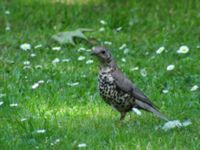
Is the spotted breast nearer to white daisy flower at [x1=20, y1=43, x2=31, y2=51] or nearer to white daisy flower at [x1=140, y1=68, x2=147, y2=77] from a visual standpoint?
white daisy flower at [x1=140, y1=68, x2=147, y2=77]

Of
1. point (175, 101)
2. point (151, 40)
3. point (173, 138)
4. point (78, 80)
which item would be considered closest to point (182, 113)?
point (175, 101)

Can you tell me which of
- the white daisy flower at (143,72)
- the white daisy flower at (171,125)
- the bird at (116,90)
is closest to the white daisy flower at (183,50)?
the white daisy flower at (143,72)

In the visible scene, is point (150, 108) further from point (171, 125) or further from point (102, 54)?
point (102, 54)

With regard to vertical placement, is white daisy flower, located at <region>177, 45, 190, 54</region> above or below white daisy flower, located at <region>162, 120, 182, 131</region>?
below

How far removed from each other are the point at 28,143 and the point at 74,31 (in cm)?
434

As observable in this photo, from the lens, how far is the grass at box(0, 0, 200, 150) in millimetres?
7227

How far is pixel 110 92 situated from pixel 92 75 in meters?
1.97

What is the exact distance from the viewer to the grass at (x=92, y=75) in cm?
723

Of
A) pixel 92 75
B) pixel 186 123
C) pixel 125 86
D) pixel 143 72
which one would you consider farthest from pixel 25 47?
pixel 186 123

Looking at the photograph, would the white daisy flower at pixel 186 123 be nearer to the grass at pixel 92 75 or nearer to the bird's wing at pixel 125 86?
the grass at pixel 92 75

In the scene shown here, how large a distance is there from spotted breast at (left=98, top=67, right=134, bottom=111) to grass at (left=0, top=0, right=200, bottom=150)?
0.69 feet

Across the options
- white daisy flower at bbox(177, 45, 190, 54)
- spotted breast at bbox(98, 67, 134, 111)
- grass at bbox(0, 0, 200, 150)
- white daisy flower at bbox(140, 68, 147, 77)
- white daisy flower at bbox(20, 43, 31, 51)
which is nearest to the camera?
grass at bbox(0, 0, 200, 150)

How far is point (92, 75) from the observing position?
947 centimetres

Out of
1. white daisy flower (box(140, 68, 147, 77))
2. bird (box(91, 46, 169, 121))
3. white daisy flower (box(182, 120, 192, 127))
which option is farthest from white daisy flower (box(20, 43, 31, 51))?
white daisy flower (box(182, 120, 192, 127))
